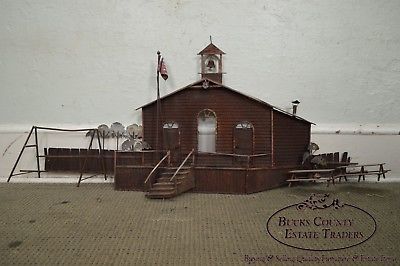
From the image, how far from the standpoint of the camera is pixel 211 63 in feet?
20.7

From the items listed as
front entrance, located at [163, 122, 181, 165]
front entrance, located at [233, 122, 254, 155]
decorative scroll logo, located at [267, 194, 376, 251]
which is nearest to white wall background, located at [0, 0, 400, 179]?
front entrance, located at [163, 122, 181, 165]

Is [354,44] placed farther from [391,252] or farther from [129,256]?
[129,256]

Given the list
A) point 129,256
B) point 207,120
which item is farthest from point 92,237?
point 207,120

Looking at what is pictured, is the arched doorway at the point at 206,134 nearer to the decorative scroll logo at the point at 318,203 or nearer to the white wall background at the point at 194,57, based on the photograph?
the white wall background at the point at 194,57

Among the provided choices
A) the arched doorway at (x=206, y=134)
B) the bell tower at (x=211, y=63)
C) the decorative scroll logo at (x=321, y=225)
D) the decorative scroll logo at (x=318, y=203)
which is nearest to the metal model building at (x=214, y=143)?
the arched doorway at (x=206, y=134)

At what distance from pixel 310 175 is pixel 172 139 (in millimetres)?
2419

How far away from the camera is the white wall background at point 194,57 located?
6.50 meters

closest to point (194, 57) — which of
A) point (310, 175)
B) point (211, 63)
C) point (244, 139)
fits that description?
point (211, 63)

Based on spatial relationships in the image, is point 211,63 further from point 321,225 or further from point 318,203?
point 321,225

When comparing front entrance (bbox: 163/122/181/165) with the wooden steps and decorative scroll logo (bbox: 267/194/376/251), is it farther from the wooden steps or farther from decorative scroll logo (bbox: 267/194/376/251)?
decorative scroll logo (bbox: 267/194/376/251)

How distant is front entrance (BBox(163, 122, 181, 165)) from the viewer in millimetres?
5699

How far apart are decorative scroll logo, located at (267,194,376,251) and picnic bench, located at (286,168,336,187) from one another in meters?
0.89

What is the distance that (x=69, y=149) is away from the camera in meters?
6.19

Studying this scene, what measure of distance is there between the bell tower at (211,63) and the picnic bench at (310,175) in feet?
6.80
